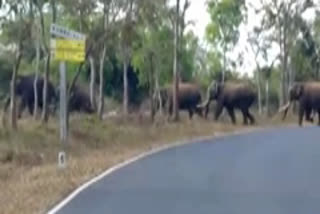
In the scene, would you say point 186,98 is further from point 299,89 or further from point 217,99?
point 299,89

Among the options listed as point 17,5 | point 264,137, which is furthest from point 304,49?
point 17,5

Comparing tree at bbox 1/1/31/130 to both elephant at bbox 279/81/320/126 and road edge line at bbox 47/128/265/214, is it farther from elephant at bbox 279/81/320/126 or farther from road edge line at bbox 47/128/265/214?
elephant at bbox 279/81/320/126

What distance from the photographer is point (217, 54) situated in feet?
255

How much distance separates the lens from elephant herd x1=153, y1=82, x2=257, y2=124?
59466 millimetres

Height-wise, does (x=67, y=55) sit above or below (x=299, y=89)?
above

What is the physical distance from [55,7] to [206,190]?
18434 millimetres

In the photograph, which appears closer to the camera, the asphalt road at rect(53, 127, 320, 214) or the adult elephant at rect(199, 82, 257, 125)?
the asphalt road at rect(53, 127, 320, 214)

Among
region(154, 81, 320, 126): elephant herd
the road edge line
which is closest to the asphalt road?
the road edge line

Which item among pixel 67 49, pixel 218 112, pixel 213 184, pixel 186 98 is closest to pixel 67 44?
pixel 67 49

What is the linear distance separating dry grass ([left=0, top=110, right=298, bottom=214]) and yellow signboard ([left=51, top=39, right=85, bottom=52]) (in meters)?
2.63

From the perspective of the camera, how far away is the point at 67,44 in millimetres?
25875

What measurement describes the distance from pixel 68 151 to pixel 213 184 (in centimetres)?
1064

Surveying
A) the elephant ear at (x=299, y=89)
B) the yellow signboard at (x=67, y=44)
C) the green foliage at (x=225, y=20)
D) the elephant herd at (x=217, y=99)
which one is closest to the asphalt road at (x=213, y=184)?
the yellow signboard at (x=67, y=44)

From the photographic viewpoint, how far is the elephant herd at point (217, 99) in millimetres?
59466
